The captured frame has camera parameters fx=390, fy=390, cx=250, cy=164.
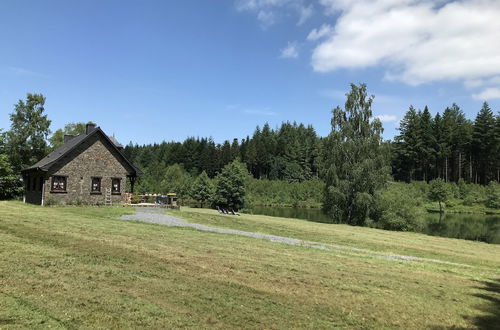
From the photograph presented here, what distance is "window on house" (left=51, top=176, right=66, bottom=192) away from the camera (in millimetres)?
32094

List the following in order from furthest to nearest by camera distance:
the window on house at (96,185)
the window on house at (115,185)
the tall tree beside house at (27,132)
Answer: the tall tree beside house at (27,132)
the window on house at (115,185)
the window on house at (96,185)

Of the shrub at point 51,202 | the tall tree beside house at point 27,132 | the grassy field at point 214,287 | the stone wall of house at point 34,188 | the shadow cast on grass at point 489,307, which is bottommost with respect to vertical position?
the shadow cast on grass at point 489,307

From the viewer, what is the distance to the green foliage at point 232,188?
6494 cm

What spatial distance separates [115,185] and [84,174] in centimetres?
282

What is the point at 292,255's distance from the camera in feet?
44.5

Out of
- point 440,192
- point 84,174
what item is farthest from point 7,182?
point 440,192

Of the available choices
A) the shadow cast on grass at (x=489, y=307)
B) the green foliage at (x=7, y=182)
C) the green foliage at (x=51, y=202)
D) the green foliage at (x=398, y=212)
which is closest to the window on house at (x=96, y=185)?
the green foliage at (x=51, y=202)

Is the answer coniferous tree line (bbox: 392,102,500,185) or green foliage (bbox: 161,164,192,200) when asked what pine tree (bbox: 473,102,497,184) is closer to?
coniferous tree line (bbox: 392,102,500,185)

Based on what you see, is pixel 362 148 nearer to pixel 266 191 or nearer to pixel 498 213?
pixel 498 213

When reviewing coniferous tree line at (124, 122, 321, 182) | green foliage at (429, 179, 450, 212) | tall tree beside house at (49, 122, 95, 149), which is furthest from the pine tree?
tall tree beside house at (49, 122, 95, 149)

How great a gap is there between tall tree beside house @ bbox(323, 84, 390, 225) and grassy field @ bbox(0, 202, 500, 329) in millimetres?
23994

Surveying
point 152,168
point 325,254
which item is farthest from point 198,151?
point 325,254

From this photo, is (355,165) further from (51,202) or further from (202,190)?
(202,190)

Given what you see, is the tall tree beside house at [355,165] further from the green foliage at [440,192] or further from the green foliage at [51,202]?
the green foliage at [440,192]
